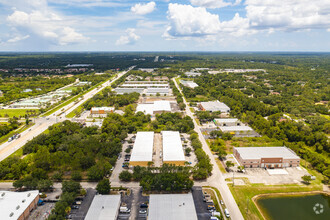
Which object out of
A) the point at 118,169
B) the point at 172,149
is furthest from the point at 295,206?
the point at 118,169

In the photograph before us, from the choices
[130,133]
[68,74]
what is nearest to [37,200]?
[130,133]

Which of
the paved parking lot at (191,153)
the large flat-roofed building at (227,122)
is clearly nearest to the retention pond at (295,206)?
the paved parking lot at (191,153)

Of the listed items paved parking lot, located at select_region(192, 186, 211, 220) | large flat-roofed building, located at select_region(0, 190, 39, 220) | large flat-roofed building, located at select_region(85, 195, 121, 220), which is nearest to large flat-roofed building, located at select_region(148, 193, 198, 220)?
paved parking lot, located at select_region(192, 186, 211, 220)

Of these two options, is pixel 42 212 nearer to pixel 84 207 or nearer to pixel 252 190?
pixel 84 207

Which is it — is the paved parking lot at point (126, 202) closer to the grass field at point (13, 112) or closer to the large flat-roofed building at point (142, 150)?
the large flat-roofed building at point (142, 150)

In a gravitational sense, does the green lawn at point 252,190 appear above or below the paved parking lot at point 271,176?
below

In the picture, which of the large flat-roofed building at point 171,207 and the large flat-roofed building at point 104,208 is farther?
the large flat-roofed building at point 104,208

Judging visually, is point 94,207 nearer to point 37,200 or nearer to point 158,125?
point 37,200
